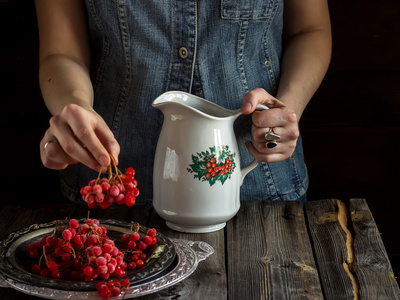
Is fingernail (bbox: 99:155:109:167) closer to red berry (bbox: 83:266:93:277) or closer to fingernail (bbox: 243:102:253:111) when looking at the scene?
red berry (bbox: 83:266:93:277)

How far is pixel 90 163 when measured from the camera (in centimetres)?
87

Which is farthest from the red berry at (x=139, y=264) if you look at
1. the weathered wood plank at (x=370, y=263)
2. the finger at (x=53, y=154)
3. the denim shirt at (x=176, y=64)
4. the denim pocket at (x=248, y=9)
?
the denim pocket at (x=248, y=9)

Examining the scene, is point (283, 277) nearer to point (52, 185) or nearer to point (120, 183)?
point (120, 183)

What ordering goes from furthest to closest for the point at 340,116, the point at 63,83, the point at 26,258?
the point at 340,116 < the point at 63,83 < the point at 26,258

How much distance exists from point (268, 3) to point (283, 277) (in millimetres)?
605

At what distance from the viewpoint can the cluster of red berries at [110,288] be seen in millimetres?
742

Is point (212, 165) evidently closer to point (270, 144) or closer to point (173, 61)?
point (270, 144)

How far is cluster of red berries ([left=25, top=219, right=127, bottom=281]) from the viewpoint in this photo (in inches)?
30.6

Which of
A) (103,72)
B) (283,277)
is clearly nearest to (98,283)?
(283,277)

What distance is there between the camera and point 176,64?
120 centimetres

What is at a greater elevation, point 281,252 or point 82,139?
point 82,139

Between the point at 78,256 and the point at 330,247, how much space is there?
409 millimetres

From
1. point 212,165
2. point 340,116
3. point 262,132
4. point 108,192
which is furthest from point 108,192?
point 340,116

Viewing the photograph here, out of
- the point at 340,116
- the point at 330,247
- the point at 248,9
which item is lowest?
the point at 340,116
